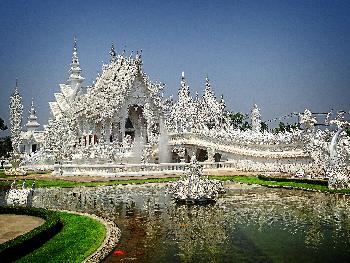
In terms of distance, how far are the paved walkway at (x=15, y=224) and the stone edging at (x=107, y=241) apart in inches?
70.2

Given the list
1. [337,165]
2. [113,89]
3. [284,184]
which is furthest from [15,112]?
[337,165]

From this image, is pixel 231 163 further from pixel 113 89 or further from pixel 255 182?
pixel 113 89

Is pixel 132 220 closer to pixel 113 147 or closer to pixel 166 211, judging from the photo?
pixel 166 211

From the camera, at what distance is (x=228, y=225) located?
11.5 meters

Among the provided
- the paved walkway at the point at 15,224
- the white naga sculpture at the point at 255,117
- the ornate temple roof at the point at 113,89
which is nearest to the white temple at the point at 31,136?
the ornate temple roof at the point at 113,89

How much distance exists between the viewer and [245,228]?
36.6 feet

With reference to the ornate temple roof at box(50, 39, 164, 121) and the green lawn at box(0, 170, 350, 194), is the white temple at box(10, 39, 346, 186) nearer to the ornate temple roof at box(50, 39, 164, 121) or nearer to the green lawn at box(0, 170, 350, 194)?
the ornate temple roof at box(50, 39, 164, 121)

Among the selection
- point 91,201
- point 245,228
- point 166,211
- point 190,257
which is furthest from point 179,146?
point 190,257

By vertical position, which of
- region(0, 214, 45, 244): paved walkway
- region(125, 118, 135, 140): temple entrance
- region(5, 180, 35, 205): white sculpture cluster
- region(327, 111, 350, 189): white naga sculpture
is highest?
region(125, 118, 135, 140): temple entrance

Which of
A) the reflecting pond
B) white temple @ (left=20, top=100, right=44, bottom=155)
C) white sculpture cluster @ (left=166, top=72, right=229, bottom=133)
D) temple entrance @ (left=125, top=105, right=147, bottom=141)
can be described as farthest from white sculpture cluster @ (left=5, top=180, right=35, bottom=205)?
white temple @ (left=20, top=100, right=44, bottom=155)

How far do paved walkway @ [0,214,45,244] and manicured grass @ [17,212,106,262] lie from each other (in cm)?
83

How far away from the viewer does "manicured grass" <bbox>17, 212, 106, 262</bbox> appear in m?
8.43

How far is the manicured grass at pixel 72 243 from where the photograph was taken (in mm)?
8432

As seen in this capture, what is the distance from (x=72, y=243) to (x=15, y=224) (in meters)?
2.80
